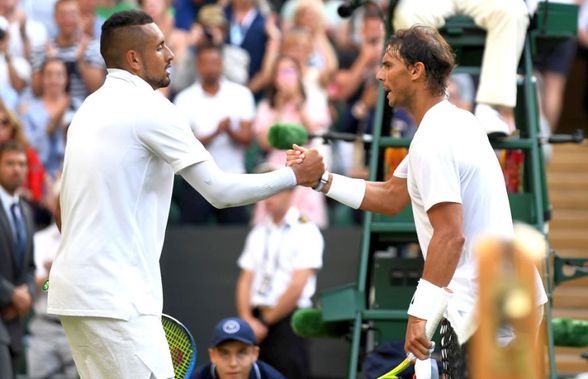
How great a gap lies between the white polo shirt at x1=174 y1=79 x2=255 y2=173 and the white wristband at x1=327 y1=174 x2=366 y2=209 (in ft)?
18.5

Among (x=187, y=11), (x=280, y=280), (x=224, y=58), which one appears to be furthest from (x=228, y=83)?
(x=280, y=280)

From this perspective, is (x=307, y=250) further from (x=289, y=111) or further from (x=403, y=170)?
(x=403, y=170)

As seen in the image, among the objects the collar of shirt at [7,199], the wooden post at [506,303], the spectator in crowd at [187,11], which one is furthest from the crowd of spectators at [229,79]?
the wooden post at [506,303]

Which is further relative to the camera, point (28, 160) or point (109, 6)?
point (109, 6)

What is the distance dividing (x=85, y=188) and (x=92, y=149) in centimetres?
17

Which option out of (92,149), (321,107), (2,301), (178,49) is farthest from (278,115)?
(92,149)

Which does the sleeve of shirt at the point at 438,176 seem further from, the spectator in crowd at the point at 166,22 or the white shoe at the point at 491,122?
the spectator in crowd at the point at 166,22

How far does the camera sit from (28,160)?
40.7 ft

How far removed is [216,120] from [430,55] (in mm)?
6564

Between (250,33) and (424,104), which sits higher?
(250,33)

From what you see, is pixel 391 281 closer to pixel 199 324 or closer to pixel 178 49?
pixel 199 324

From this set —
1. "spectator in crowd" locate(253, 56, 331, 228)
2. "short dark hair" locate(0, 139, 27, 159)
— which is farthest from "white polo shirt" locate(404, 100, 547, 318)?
"spectator in crowd" locate(253, 56, 331, 228)

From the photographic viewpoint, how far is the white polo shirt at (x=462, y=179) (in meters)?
6.04

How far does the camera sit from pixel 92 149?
233 inches
